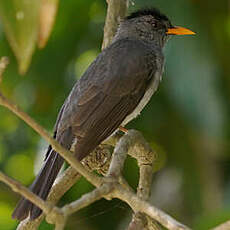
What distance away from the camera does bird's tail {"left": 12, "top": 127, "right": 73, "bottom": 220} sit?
2871mm

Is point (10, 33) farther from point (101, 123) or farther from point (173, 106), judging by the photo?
point (173, 106)

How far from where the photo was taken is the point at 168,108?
5223mm

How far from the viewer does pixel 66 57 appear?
203 inches

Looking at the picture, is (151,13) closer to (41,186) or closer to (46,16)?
(41,186)

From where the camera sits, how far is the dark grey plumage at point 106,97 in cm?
338

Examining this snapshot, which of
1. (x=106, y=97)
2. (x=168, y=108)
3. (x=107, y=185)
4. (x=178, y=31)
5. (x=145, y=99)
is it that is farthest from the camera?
(x=168, y=108)

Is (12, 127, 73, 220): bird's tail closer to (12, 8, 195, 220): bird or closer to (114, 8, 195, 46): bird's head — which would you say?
(12, 8, 195, 220): bird

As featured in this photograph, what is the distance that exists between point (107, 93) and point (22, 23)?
2257mm

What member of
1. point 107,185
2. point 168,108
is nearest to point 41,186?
point 107,185

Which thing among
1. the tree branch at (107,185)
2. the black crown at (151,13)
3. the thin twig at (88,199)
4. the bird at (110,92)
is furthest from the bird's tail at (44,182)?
the black crown at (151,13)

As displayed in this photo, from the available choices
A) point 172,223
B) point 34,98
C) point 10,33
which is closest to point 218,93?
point 34,98

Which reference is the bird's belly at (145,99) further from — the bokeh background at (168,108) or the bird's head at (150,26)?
the bird's head at (150,26)

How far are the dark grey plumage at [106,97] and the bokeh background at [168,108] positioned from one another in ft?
1.16

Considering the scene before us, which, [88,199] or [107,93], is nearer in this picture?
[88,199]
